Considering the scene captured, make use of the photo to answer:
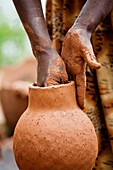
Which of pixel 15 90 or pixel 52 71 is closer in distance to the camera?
pixel 52 71

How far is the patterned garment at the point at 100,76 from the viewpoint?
2.16m

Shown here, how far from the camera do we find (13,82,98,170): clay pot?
1703 millimetres

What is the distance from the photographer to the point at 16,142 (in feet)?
5.83

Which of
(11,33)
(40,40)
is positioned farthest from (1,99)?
(40,40)

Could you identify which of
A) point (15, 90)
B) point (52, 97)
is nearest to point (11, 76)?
point (15, 90)

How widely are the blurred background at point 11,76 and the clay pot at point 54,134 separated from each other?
2.13 m

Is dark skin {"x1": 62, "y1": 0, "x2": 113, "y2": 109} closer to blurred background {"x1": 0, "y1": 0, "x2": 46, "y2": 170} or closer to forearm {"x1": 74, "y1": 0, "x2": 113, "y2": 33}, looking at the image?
forearm {"x1": 74, "y1": 0, "x2": 113, "y2": 33}

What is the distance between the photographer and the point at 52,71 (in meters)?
1.77

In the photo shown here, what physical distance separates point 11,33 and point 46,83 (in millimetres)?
5772

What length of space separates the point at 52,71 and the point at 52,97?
0.27 feet

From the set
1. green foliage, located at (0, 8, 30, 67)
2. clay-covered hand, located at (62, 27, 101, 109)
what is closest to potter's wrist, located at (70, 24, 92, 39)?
clay-covered hand, located at (62, 27, 101, 109)

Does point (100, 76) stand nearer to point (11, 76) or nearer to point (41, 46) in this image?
point (41, 46)

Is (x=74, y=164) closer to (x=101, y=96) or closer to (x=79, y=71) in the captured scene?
(x=79, y=71)

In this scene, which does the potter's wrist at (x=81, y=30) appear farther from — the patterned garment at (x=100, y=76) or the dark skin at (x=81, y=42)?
the patterned garment at (x=100, y=76)
